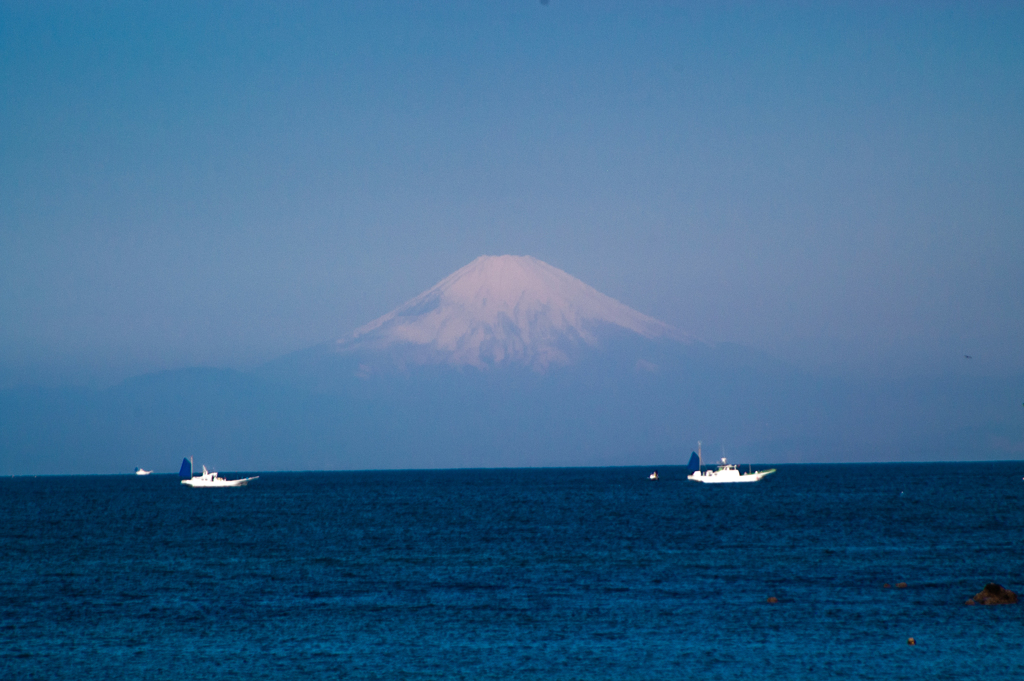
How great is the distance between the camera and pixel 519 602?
5253cm

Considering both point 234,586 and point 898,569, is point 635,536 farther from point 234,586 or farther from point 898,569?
point 234,586

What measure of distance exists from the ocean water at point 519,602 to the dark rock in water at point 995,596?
31.5 inches

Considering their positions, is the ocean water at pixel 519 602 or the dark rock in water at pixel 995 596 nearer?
the ocean water at pixel 519 602

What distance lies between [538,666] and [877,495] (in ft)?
458

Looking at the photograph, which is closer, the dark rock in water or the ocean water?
the ocean water

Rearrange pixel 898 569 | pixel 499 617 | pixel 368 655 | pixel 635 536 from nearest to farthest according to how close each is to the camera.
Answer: pixel 368 655 → pixel 499 617 → pixel 898 569 → pixel 635 536

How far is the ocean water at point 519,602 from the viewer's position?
3941 centimetres

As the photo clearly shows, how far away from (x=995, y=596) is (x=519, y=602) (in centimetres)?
2107

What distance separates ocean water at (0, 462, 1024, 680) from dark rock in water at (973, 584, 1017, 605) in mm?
799

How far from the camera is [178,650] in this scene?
137ft

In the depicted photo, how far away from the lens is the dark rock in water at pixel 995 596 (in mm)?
49469

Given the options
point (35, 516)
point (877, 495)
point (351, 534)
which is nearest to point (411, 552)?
point (351, 534)

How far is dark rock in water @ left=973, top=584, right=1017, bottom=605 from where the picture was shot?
162 ft

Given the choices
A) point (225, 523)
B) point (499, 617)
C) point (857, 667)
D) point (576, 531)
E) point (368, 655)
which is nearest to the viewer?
point (857, 667)
